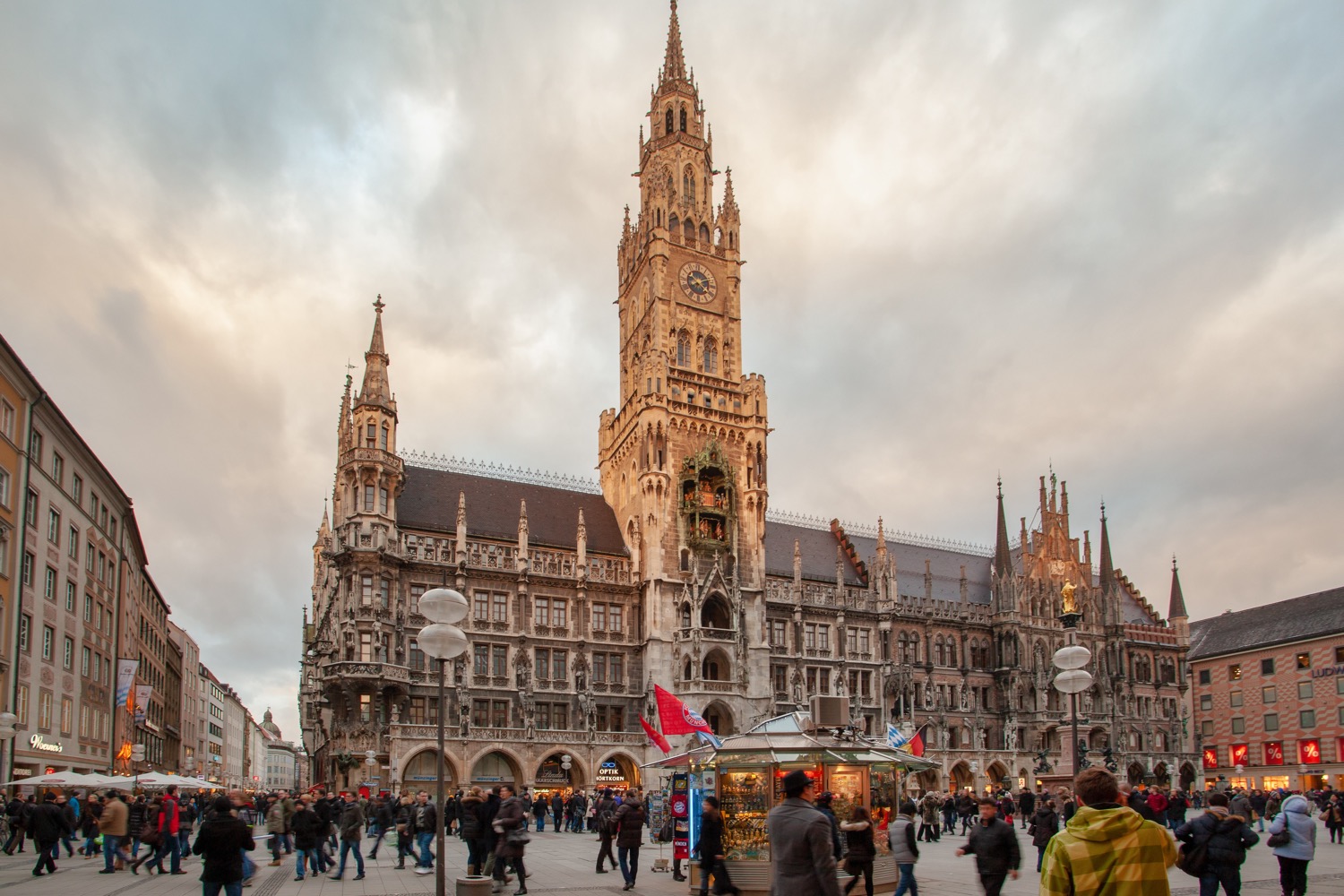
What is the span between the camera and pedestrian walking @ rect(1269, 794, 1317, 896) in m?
15.6

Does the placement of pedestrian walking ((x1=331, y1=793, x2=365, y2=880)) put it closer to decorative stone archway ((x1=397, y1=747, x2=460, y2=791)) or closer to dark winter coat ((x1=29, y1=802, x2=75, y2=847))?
dark winter coat ((x1=29, y1=802, x2=75, y2=847))

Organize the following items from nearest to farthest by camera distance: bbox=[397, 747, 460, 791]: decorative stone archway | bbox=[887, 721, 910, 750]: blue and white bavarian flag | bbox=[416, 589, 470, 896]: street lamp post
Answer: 1. bbox=[416, 589, 470, 896]: street lamp post
2. bbox=[887, 721, 910, 750]: blue and white bavarian flag
3. bbox=[397, 747, 460, 791]: decorative stone archway

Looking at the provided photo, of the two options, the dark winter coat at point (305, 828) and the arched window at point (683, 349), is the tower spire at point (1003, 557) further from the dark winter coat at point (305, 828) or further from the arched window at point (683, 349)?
the dark winter coat at point (305, 828)

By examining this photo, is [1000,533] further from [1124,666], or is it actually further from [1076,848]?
[1076,848]

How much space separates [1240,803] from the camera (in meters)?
22.6

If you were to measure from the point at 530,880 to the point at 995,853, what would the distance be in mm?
13538

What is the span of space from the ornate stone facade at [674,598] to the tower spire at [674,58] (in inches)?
8.7

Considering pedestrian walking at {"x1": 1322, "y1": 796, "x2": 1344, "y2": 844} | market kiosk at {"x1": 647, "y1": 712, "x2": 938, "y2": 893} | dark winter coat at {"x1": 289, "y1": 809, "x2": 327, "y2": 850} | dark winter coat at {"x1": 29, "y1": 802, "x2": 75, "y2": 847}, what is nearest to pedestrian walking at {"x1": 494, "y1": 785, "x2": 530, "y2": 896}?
market kiosk at {"x1": 647, "y1": 712, "x2": 938, "y2": 893}

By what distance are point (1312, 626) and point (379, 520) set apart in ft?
214

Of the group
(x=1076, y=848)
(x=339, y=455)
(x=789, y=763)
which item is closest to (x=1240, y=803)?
(x=789, y=763)

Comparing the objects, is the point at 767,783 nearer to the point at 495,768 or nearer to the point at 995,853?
the point at 995,853

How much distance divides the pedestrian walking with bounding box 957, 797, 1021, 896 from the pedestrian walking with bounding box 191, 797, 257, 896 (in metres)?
8.90

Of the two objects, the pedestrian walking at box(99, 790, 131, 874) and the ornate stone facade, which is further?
the ornate stone facade

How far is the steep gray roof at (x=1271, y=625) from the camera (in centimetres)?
7750
